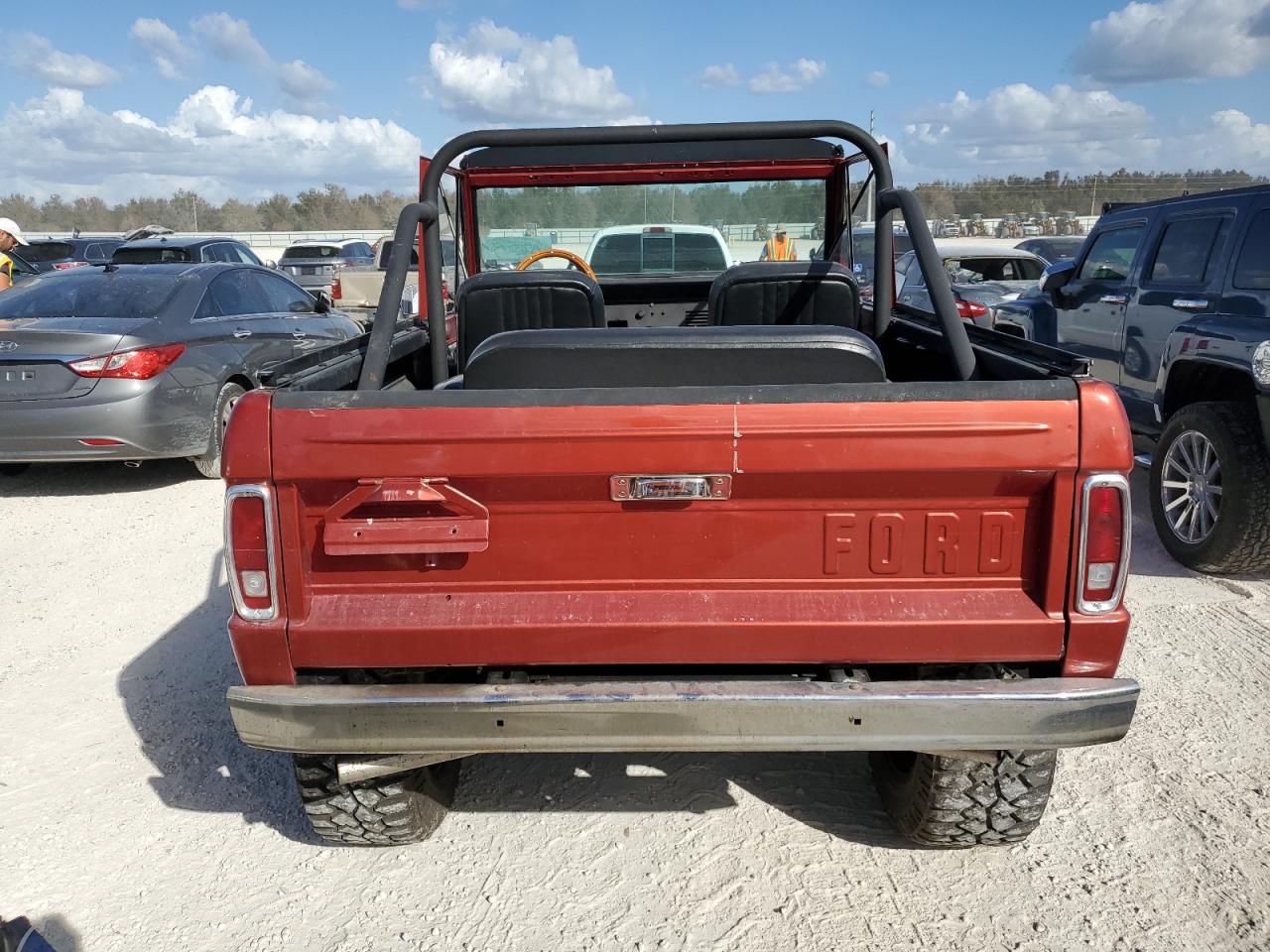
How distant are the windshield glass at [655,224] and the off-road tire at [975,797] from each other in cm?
332

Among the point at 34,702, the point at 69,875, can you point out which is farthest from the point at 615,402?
the point at 34,702

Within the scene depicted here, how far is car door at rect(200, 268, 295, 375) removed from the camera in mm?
7414

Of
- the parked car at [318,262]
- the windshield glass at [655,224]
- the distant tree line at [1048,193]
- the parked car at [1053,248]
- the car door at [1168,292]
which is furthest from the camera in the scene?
the distant tree line at [1048,193]

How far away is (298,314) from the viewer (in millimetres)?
8383

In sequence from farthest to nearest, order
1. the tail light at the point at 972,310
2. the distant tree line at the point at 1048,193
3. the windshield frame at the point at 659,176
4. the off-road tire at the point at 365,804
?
the distant tree line at the point at 1048,193
the tail light at the point at 972,310
the windshield frame at the point at 659,176
the off-road tire at the point at 365,804

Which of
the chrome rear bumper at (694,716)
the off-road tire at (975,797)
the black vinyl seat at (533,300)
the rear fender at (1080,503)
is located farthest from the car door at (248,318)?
the rear fender at (1080,503)

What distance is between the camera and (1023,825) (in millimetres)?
2811

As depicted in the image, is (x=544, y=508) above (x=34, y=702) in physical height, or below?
above

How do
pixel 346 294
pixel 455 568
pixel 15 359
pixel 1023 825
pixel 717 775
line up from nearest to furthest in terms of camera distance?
1. pixel 455 568
2. pixel 1023 825
3. pixel 717 775
4. pixel 15 359
5. pixel 346 294

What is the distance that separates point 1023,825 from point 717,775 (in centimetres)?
101

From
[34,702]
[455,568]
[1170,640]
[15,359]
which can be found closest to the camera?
[455,568]

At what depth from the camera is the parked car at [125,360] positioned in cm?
649

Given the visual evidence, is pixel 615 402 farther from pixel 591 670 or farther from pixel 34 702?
pixel 34 702

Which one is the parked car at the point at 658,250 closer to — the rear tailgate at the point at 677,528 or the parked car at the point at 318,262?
the rear tailgate at the point at 677,528
